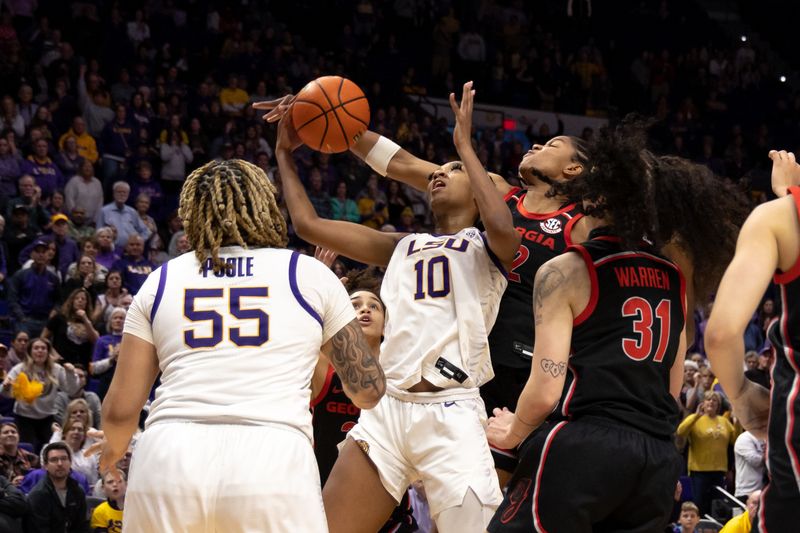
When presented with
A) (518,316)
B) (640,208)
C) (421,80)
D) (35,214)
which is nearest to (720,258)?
(640,208)

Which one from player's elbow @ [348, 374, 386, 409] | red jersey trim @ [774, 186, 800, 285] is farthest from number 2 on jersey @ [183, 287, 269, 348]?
red jersey trim @ [774, 186, 800, 285]

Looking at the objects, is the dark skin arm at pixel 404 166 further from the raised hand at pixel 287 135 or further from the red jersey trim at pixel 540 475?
the red jersey trim at pixel 540 475

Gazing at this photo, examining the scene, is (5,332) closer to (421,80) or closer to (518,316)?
(518,316)

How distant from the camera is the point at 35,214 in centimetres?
1341

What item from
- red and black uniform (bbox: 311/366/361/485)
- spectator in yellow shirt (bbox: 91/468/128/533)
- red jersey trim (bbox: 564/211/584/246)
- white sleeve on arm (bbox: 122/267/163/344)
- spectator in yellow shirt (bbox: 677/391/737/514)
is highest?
red jersey trim (bbox: 564/211/584/246)

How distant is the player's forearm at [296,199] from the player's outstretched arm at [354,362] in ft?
4.45

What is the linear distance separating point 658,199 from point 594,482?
3.56ft

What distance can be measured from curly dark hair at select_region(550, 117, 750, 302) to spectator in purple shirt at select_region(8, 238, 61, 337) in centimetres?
942

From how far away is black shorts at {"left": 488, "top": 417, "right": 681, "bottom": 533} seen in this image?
390 centimetres

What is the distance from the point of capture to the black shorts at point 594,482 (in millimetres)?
3902

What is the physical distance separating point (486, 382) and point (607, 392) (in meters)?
1.43

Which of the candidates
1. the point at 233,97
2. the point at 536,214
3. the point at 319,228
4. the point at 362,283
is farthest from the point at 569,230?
the point at 233,97

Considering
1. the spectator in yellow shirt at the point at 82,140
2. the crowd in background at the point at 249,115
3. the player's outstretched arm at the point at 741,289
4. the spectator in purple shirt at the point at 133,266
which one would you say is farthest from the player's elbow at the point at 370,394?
the spectator in yellow shirt at the point at 82,140

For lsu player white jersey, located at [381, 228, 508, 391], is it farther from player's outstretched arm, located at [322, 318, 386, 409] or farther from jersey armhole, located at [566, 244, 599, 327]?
jersey armhole, located at [566, 244, 599, 327]
